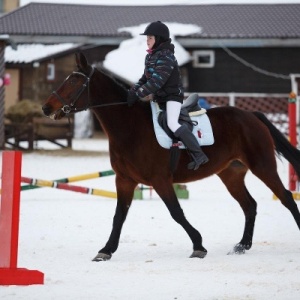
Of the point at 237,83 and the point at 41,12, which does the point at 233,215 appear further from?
the point at 237,83

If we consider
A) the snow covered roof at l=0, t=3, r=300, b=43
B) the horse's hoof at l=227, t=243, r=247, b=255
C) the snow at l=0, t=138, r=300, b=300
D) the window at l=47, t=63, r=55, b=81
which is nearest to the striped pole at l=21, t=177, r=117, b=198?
the snow at l=0, t=138, r=300, b=300

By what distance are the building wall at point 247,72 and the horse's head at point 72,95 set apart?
2875cm

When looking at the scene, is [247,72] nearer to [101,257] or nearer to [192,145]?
[192,145]

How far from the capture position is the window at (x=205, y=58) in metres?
37.6

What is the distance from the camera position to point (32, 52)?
133ft

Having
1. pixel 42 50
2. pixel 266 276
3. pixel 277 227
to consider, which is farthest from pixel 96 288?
pixel 42 50

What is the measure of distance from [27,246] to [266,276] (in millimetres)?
2930

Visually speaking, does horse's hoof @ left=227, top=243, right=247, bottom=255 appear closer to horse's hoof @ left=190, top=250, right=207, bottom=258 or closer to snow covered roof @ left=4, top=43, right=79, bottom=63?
horse's hoof @ left=190, top=250, right=207, bottom=258

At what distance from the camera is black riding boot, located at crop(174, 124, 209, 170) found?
8.66 metres

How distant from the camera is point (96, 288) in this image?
22.2 feet

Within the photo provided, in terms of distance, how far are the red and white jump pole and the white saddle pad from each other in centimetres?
219

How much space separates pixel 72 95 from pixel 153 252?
5.83 ft

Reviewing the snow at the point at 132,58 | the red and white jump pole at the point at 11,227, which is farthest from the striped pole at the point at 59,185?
the snow at the point at 132,58

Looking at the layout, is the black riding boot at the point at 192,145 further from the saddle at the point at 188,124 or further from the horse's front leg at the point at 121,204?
the horse's front leg at the point at 121,204
